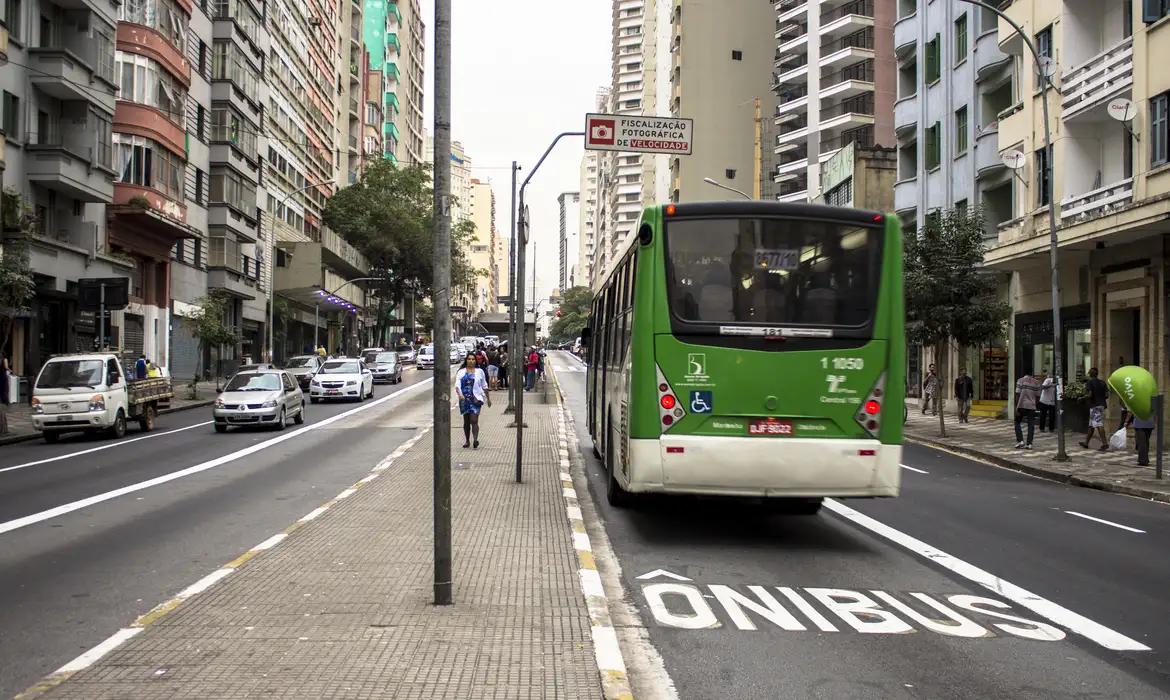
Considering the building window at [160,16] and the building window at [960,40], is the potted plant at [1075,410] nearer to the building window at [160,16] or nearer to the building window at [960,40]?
the building window at [960,40]

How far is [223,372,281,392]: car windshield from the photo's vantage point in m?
24.2

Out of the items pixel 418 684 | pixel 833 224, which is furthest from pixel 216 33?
pixel 418 684

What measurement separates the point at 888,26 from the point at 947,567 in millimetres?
54193

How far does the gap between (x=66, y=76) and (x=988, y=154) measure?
2891 centimetres

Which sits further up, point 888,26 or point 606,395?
point 888,26

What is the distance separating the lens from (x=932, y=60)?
119 ft

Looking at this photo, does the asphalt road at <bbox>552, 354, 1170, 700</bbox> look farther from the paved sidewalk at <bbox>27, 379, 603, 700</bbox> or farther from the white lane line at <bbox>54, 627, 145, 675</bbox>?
the white lane line at <bbox>54, 627, 145, 675</bbox>

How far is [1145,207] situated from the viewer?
19.9m

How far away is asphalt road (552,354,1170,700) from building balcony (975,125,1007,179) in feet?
64.4

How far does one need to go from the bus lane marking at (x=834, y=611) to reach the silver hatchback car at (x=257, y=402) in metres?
17.7

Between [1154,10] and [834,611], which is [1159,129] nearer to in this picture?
[1154,10]

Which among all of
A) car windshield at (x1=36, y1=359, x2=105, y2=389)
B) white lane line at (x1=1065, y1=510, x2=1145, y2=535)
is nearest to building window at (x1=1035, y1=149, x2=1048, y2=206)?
white lane line at (x1=1065, y1=510, x2=1145, y2=535)

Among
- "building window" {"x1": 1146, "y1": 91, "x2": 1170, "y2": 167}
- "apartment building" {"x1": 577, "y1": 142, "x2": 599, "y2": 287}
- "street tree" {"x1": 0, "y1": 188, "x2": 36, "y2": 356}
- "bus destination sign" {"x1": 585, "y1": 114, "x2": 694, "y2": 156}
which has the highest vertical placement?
"apartment building" {"x1": 577, "y1": 142, "x2": 599, "y2": 287}

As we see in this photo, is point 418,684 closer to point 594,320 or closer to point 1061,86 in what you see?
point 594,320
